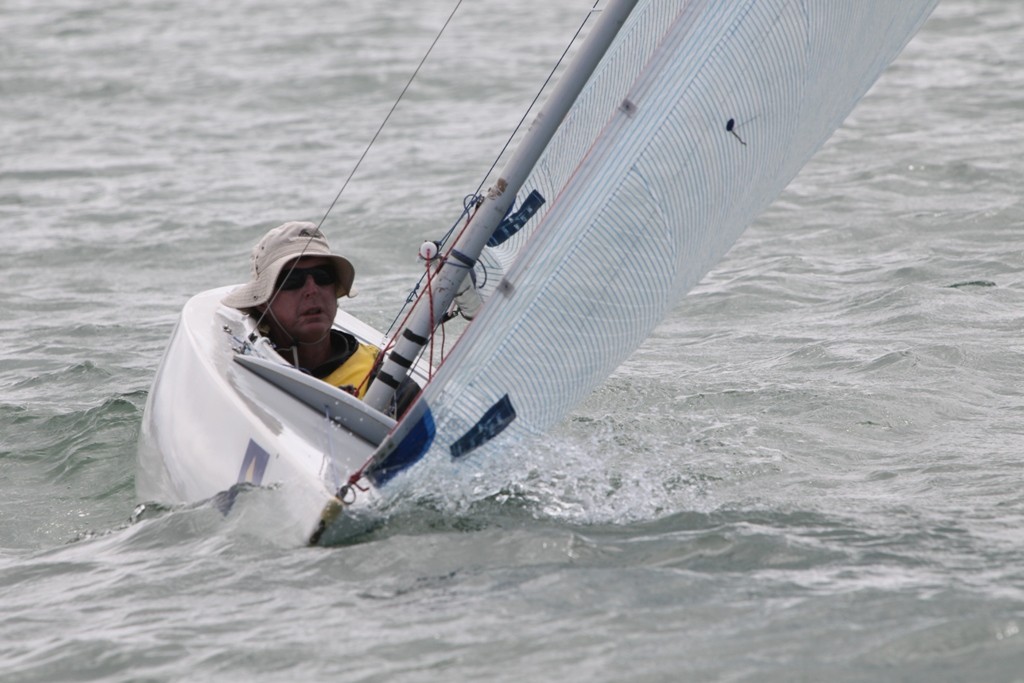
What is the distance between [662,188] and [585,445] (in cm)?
140

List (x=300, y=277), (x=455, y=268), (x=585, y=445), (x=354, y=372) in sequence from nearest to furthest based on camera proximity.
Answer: (x=455, y=268), (x=300, y=277), (x=354, y=372), (x=585, y=445)

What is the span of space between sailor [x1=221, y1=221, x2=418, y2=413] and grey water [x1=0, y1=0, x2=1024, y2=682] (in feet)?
2.50

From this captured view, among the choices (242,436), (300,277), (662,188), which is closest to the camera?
(662,188)

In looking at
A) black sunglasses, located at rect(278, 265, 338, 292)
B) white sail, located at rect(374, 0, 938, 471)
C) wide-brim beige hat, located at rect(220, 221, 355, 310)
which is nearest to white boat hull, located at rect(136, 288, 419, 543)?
wide-brim beige hat, located at rect(220, 221, 355, 310)

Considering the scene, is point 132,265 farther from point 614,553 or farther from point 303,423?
point 614,553

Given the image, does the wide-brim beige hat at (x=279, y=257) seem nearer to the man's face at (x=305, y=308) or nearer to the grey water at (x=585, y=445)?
the man's face at (x=305, y=308)

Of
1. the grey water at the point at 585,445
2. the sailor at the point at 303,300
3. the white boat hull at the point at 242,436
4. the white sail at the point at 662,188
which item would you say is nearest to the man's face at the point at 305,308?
the sailor at the point at 303,300

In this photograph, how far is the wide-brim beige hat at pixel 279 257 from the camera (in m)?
4.95

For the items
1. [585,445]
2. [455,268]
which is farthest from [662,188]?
[585,445]

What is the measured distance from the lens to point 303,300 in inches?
196

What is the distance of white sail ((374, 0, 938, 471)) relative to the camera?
13.3 ft

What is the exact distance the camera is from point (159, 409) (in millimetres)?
5215

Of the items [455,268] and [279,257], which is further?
[279,257]

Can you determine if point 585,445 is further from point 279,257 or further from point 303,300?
point 279,257
